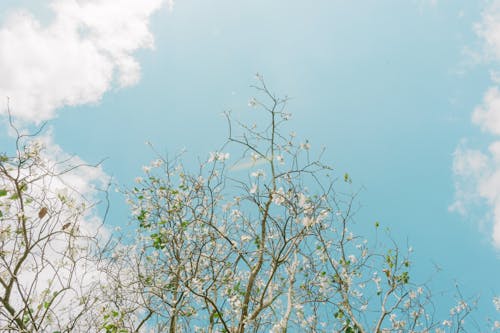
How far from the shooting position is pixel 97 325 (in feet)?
19.5

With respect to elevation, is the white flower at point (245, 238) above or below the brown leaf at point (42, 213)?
above

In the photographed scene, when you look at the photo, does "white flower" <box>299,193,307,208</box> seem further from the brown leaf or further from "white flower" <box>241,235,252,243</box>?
the brown leaf

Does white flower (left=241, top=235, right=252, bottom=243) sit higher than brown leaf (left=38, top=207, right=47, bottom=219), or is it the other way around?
white flower (left=241, top=235, right=252, bottom=243)

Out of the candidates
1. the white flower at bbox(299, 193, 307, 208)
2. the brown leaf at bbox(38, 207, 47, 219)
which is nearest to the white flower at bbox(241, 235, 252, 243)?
the white flower at bbox(299, 193, 307, 208)

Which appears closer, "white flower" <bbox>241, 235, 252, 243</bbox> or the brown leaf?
the brown leaf

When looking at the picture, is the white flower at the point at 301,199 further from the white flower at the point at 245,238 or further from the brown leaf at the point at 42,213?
the brown leaf at the point at 42,213

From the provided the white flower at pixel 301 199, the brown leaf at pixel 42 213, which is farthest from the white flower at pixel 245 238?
the brown leaf at pixel 42 213

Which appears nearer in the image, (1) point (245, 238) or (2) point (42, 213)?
(2) point (42, 213)

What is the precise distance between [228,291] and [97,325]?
2.17 metres

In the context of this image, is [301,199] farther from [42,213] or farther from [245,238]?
[42,213]

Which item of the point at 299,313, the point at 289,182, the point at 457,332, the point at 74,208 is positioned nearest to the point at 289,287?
the point at 299,313

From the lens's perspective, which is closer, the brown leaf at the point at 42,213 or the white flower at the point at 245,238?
the brown leaf at the point at 42,213

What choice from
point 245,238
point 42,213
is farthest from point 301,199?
point 42,213

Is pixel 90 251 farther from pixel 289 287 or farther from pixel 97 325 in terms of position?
pixel 289 287
